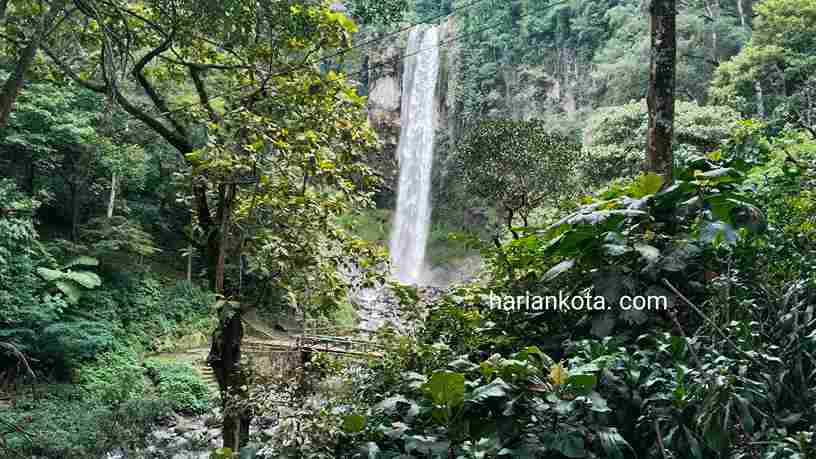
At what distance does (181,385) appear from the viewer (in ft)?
35.8

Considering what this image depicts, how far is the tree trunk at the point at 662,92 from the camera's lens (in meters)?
3.56

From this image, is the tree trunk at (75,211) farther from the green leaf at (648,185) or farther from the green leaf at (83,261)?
the green leaf at (648,185)

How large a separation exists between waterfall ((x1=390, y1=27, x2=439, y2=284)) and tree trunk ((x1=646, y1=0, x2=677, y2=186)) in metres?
16.4

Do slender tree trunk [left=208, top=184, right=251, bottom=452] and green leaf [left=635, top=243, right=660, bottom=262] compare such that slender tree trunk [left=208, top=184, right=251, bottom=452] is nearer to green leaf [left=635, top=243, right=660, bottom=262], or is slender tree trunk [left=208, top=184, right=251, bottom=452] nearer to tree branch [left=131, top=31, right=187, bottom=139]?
tree branch [left=131, top=31, right=187, bottom=139]

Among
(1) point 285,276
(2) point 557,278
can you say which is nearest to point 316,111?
(1) point 285,276

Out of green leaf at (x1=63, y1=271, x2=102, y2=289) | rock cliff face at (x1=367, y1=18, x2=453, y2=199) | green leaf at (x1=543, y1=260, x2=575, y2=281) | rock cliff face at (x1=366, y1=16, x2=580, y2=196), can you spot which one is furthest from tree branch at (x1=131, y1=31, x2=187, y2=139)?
rock cliff face at (x1=367, y1=18, x2=453, y2=199)

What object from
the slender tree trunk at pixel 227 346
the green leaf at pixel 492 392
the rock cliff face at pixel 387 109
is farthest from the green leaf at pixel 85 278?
the rock cliff face at pixel 387 109

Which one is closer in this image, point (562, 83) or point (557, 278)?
point (557, 278)

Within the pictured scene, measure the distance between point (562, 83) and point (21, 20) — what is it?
1855 centimetres

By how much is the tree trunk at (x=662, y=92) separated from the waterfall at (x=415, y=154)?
53.9 ft

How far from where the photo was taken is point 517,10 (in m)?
22.1

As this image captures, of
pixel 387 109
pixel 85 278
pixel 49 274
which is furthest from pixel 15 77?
pixel 387 109

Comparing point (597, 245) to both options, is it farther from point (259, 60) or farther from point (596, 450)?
point (259, 60)

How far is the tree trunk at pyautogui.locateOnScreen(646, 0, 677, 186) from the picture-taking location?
3.56m
